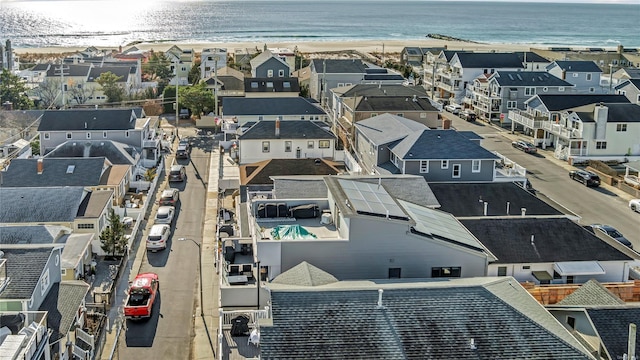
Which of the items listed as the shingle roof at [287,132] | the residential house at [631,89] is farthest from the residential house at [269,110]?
the residential house at [631,89]

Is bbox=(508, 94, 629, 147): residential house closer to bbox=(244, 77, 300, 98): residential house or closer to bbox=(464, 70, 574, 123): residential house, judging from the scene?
bbox=(464, 70, 574, 123): residential house

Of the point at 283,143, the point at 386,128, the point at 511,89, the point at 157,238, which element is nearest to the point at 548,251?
the point at 386,128

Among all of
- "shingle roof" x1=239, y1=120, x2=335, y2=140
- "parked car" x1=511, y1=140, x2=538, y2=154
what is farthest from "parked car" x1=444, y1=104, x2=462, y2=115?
"shingle roof" x1=239, y1=120, x2=335, y2=140

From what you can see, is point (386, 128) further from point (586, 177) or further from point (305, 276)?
point (305, 276)

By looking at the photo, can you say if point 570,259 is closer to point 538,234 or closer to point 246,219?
point 538,234

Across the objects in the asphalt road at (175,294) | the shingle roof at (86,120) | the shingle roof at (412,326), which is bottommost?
the asphalt road at (175,294)

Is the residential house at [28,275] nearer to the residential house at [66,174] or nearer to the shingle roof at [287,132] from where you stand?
the residential house at [66,174]
